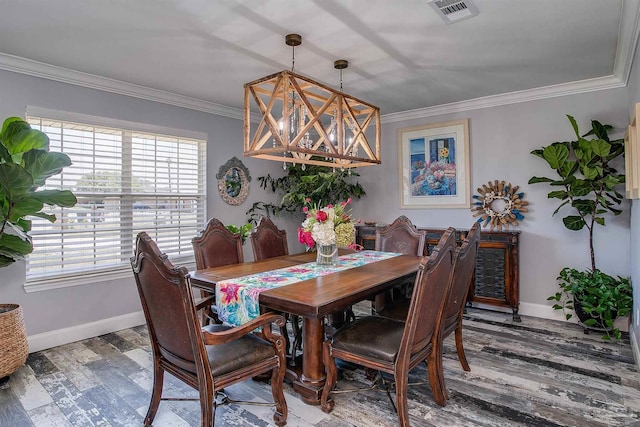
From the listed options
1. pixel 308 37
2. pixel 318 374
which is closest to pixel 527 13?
pixel 308 37

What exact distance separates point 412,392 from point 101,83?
12.6ft

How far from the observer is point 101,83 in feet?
12.0

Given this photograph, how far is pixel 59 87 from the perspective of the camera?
11.3 feet

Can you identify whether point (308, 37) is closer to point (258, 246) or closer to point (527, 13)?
point (527, 13)

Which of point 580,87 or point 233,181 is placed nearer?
point 580,87

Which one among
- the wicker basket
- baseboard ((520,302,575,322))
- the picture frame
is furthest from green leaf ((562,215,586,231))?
the wicker basket

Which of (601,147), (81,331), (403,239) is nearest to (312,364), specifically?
(403,239)

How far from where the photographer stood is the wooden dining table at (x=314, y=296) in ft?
6.72

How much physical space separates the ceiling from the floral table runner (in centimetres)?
173

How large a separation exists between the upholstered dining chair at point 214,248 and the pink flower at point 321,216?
1015 millimetres

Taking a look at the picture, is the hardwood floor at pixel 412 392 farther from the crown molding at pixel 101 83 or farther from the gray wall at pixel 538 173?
the crown molding at pixel 101 83

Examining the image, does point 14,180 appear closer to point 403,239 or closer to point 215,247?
point 215,247

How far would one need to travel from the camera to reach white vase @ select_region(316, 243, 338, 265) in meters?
3.03

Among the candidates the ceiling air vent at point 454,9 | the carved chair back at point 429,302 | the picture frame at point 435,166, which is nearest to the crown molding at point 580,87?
the picture frame at point 435,166
